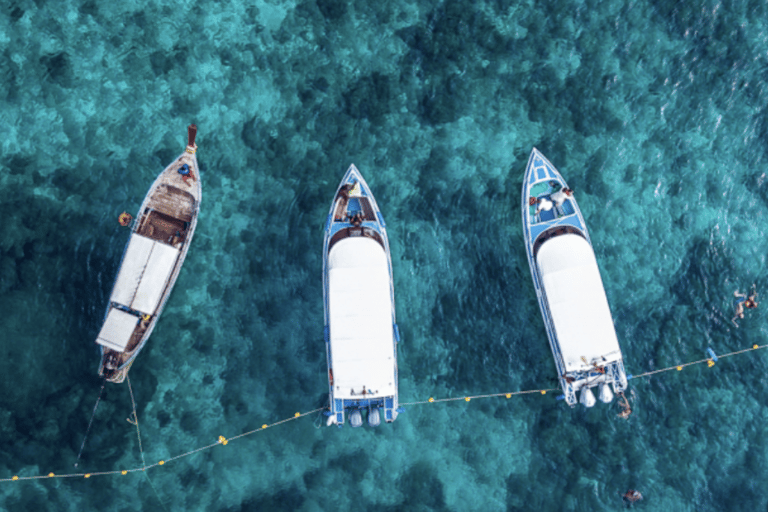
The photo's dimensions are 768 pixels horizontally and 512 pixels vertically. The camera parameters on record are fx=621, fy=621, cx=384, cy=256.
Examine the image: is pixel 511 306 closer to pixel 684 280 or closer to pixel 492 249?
pixel 492 249

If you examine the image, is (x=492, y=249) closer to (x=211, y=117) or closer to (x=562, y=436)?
(x=562, y=436)

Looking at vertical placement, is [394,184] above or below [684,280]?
above

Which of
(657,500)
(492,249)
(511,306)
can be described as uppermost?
(492,249)

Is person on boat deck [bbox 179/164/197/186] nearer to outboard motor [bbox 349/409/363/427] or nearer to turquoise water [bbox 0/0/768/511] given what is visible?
turquoise water [bbox 0/0/768/511]

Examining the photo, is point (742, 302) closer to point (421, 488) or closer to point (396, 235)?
point (396, 235)

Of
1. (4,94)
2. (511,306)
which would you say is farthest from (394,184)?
(4,94)

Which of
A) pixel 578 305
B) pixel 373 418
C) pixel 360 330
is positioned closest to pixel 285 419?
pixel 373 418
